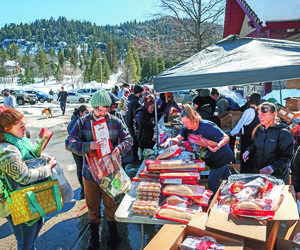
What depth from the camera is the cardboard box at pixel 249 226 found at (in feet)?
5.29

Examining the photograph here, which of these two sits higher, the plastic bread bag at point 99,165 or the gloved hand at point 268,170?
the plastic bread bag at point 99,165

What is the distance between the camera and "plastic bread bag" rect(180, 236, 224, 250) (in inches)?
63.0

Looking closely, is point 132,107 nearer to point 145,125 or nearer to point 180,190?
point 145,125

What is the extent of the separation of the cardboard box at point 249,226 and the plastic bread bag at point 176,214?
282 mm

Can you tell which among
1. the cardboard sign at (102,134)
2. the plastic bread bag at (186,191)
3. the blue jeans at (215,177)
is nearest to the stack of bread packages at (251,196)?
the plastic bread bag at (186,191)

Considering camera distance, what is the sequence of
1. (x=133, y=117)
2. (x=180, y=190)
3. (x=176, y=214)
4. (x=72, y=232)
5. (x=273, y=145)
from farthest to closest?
1. (x=133, y=117)
2. (x=72, y=232)
3. (x=273, y=145)
4. (x=180, y=190)
5. (x=176, y=214)

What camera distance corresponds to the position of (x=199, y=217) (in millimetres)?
1938

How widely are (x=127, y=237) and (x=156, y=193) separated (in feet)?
4.57

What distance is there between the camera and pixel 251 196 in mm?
2016

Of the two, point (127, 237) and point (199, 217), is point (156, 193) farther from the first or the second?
point (127, 237)

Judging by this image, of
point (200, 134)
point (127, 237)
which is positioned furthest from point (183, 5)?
point (127, 237)

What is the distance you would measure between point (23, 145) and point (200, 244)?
192cm

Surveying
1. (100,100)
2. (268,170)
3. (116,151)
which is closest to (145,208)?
(116,151)

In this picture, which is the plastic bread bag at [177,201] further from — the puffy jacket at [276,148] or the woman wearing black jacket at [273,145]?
the puffy jacket at [276,148]
